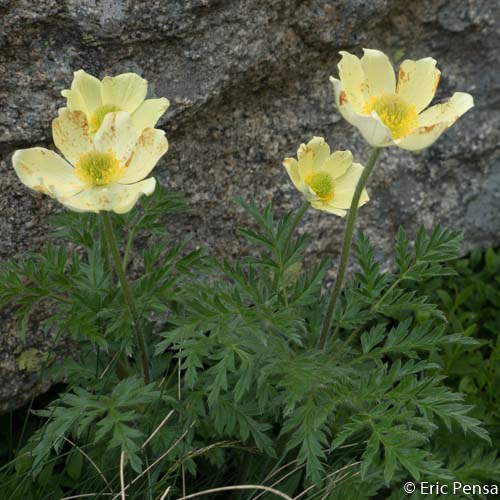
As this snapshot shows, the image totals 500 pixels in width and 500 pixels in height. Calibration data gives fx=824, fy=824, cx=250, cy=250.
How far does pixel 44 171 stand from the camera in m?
2.14

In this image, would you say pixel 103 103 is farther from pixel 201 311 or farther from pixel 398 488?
pixel 398 488

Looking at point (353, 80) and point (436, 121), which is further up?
point (353, 80)

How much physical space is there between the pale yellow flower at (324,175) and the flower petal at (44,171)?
678 mm

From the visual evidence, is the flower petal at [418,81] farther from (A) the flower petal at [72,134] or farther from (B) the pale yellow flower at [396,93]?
(A) the flower petal at [72,134]

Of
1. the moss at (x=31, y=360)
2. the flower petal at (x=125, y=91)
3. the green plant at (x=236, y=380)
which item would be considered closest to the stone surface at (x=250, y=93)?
the moss at (x=31, y=360)

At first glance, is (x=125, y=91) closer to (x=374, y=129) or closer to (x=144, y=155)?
(x=144, y=155)

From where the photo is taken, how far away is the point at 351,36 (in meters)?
3.10

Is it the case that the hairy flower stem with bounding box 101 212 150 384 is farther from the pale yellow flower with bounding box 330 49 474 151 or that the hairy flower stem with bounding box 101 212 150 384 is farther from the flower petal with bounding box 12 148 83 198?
the pale yellow flower with bounding box 330 49 474 151

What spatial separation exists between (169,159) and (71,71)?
48 centimetres

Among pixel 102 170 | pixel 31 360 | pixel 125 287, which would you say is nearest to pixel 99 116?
pixel 102 170

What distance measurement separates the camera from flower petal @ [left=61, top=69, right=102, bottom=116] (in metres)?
2.19

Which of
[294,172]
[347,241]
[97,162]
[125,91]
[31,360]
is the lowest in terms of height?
[31,360]

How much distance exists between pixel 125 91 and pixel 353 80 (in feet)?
2.06

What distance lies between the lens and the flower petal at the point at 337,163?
A: 8.50 feet
